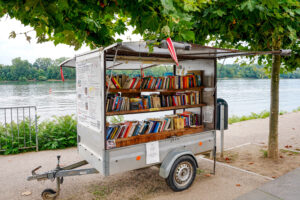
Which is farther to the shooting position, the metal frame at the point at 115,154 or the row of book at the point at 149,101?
the row of book at the point at 149,101

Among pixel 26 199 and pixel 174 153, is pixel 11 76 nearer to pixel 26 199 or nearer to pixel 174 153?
pixel 26 199

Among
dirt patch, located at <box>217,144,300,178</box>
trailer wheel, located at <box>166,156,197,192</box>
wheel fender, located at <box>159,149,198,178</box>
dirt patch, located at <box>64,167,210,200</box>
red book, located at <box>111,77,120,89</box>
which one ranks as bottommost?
dirt patch, located at <box>64,167,210,200</box>

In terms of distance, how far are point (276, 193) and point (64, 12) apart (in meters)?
4.48

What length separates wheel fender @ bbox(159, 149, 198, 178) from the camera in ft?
13.6

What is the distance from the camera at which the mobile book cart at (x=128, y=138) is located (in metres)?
3.73

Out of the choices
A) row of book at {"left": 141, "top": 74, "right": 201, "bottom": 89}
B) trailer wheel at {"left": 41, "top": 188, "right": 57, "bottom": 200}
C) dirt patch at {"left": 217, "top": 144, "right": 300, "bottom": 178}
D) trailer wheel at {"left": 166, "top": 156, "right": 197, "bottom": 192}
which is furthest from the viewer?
dirt patch at {"left": 217, "top": 144, "right": 300, "bottom": 178}

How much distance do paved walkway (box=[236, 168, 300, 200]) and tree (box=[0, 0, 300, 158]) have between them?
1.66 m

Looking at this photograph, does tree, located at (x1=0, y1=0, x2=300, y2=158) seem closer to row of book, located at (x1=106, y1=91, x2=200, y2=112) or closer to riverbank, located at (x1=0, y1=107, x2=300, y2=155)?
row of book, located at (x1=106, y1=91, x2=200, y2=112)

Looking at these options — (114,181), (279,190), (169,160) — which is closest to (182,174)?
(169,160)

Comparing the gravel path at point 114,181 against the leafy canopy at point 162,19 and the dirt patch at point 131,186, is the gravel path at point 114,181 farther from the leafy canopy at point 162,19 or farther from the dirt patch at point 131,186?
the leafy canopy at point 162,19

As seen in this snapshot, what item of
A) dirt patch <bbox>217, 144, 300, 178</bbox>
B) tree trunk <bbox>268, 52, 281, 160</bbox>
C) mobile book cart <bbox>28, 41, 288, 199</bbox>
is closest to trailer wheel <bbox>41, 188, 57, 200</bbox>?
mobile book cart <bbox>28, 41, 288, 199</bbox>

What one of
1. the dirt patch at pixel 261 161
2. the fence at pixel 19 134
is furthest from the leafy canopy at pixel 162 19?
the fence at pixel 19 134

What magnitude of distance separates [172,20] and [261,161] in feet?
16.0

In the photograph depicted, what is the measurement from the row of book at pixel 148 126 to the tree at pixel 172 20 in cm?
161
